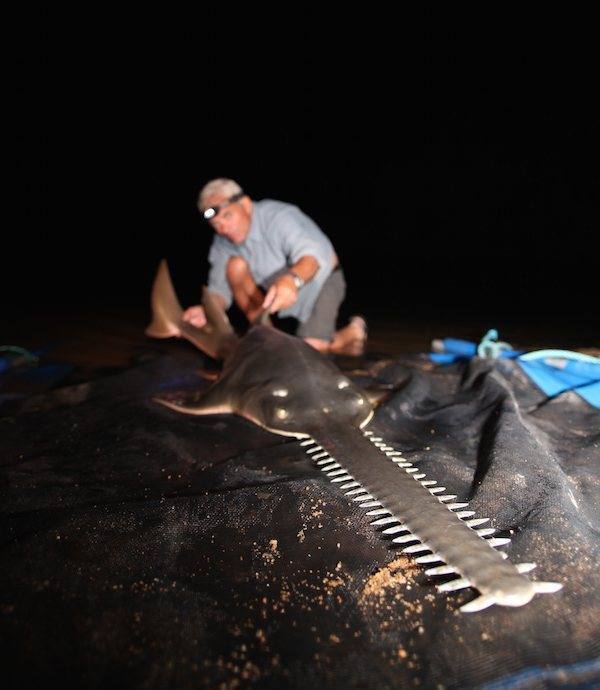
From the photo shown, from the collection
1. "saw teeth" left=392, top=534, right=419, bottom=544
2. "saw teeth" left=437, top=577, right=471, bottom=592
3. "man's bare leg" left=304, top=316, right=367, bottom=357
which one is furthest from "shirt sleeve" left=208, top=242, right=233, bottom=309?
"saw teeth" left=437, top=577, right=471, bottom=592

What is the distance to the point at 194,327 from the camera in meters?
4.14

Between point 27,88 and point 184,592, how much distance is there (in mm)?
34319

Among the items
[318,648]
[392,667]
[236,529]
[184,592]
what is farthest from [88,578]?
[392,667]

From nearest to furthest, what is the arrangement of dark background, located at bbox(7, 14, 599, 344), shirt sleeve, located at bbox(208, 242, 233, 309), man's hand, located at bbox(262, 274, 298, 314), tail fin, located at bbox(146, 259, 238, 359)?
man's hand, located at bbox(262, 274, 298, 314) → tail fin, located at bbox(146, 259, 238, 359) → shirt sleeve, located at bbox(208, 242, 233, 309) → dark background, located at bbox(7, 14, 599, 344)

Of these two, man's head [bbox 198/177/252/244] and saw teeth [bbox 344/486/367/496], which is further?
man's head [bbox 198/177/252/244]

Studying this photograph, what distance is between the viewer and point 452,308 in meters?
6.87

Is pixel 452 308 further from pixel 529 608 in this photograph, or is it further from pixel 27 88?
pixel 27 88

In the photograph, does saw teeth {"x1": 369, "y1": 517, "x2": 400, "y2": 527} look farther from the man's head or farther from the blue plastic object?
the man's head

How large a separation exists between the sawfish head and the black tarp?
0.12m

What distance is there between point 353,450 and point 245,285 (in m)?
3.11

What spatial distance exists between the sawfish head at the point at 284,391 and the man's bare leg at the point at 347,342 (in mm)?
1567

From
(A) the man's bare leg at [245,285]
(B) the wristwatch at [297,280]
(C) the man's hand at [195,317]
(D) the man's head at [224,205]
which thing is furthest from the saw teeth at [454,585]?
(A) the man's bare leg at [245,285]

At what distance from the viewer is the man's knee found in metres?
4.72

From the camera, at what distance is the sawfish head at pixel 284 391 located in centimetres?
229
